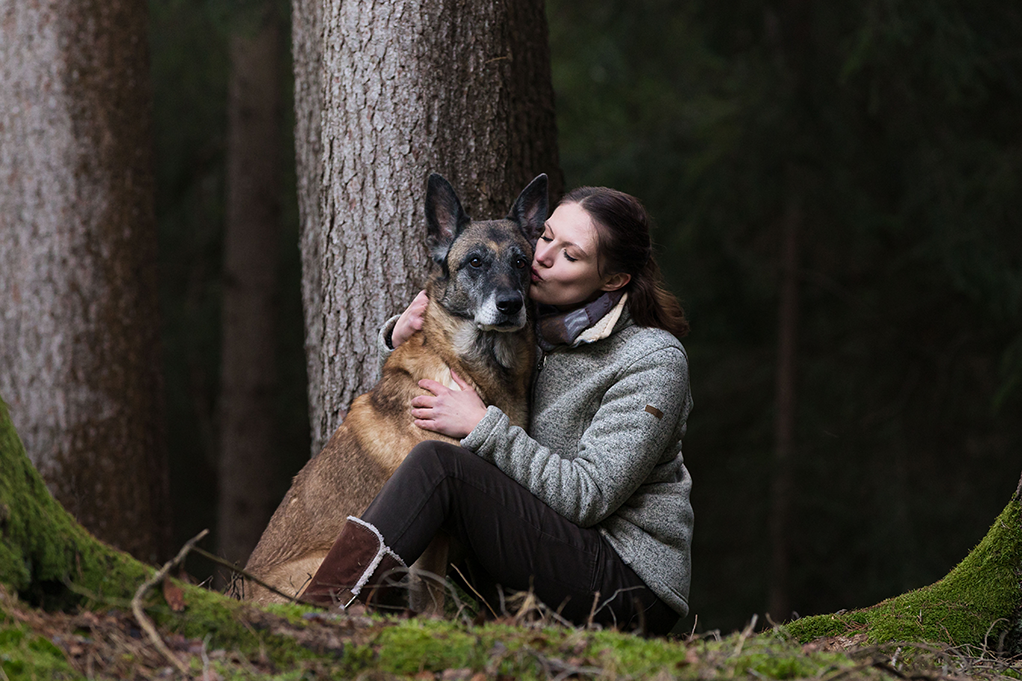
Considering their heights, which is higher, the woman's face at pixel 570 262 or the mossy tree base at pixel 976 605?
the woman's face at pixel 570 262

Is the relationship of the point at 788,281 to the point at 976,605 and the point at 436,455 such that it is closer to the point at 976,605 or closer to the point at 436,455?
the point at 976,605

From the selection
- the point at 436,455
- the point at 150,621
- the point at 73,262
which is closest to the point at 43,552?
the point at 150,621

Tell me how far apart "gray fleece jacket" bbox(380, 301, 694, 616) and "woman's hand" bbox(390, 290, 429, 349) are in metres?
0.70

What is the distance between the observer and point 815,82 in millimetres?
9188

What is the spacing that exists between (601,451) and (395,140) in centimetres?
193

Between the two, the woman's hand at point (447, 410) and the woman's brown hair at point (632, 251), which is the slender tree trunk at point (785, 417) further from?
the woman's hand at point (447, 410)

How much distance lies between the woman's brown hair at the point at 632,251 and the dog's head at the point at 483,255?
1.13ft

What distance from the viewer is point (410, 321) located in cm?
408

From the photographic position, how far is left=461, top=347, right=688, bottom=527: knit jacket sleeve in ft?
10.9

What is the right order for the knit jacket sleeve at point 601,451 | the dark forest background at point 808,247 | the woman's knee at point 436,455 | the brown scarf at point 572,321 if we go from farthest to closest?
the dark forest background at point 808,247 → the brown scarf at point 572,321 → the knit jacket sleeve at point 601,451 → the woman's knee at point 436,455

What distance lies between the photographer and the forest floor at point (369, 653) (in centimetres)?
208

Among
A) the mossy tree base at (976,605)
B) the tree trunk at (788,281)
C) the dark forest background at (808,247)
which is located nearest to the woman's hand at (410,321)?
the mossy tree base at (976,605)

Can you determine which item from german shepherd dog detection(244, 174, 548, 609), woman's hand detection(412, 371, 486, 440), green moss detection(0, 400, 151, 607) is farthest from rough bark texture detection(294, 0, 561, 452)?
green moss detection(0, 400, 151, 607)

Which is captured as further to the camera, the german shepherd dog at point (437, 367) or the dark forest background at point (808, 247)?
the dark forest background at point (808, 247)
